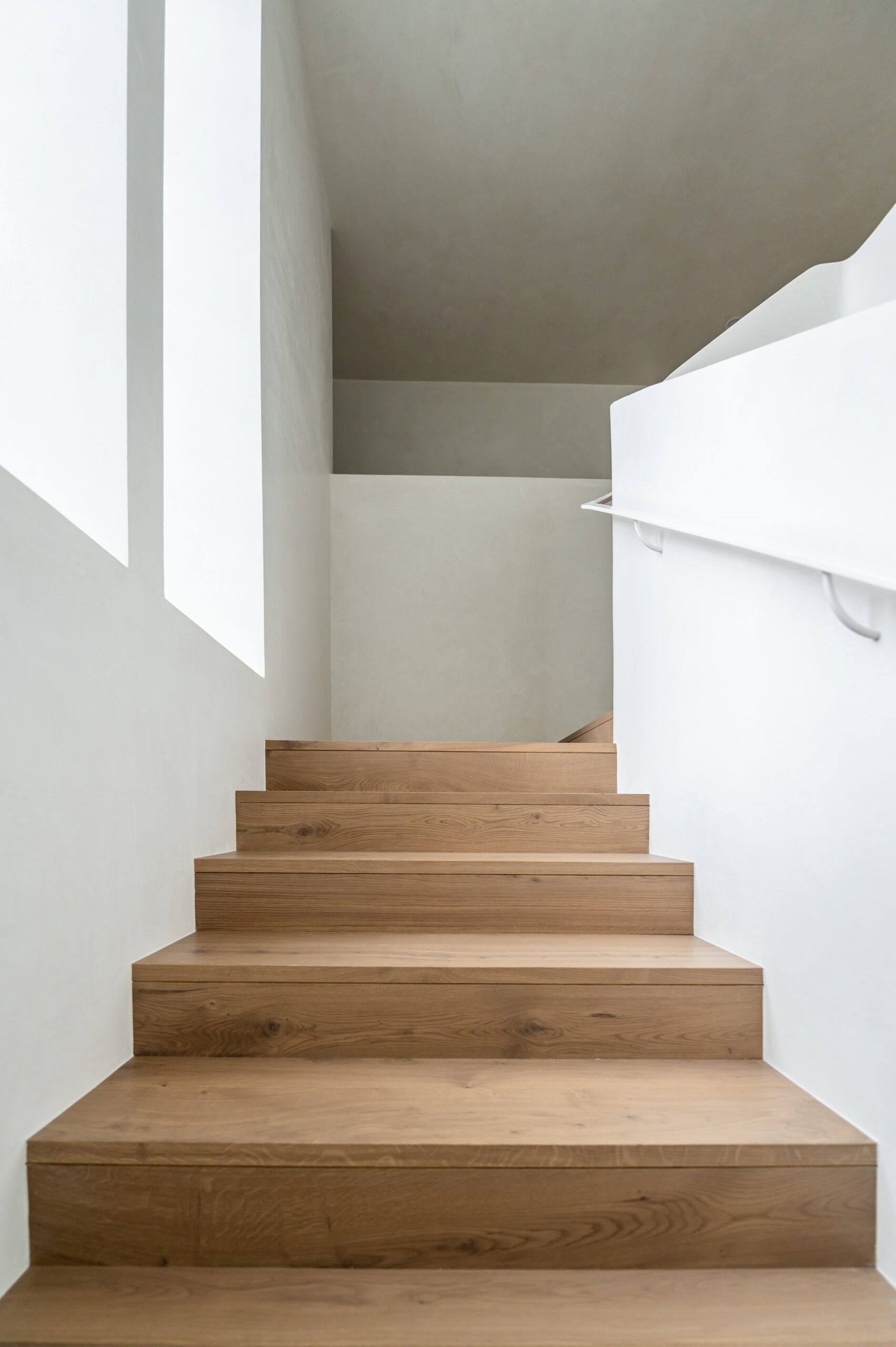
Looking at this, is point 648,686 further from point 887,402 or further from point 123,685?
point 123,685

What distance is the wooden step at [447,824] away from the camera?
2383 millimetres

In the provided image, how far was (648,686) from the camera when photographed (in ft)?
8.13

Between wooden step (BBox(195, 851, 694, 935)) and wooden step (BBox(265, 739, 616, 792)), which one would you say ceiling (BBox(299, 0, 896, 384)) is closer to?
wooden step (BBox(265, 739, 616, 792))

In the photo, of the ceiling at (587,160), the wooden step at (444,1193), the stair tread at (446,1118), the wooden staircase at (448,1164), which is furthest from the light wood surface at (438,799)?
the ceiling at (587,160)

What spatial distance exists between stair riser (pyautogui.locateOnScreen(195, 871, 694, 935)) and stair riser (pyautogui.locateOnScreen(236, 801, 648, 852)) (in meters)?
0.34

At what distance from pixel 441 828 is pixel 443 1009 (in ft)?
2.58

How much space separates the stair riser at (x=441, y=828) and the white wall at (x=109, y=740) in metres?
0.14

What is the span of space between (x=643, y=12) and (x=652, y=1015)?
156 inches

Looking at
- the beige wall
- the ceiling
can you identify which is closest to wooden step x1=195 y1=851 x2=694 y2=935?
the ceiling

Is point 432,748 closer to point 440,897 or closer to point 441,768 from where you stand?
point 441,768

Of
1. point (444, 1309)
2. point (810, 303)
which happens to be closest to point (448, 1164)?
point (444, 1309)

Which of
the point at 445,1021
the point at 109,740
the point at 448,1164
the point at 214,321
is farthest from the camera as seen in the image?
the point at 214,321

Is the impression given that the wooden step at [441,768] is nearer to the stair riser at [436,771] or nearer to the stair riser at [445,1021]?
the stair riser at [436,771]

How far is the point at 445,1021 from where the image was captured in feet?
5.36
